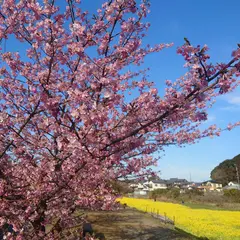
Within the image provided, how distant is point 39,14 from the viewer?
15.5 ft

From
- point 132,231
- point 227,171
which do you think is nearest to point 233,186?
point 227,171

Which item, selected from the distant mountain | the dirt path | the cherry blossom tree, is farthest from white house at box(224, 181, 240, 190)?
the cherry blossom tree

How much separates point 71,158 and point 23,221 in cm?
175

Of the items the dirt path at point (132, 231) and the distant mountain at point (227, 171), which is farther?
the distant mountain at point (227, 171)

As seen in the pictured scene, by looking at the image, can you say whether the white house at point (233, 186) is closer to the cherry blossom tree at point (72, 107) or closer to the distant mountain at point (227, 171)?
the distant mountain at point (227, 171)

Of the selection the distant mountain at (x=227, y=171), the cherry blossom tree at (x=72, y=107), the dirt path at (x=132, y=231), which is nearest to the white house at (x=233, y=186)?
the distant mountain at (x=227, y=171)

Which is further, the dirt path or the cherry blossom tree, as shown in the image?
the dirt path

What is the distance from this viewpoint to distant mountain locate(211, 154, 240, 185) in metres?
82.3

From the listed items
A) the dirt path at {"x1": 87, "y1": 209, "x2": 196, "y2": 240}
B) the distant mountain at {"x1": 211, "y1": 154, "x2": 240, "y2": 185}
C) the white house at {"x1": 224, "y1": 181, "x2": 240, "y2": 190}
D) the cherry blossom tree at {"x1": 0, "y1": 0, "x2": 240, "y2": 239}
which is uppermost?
the distant mountain at {"x1": 211, "y1": 154, "x2": 240, "y2": 185}

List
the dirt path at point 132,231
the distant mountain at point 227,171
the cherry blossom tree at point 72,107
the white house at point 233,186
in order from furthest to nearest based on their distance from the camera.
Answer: the distant mountain at point 227,171
the white house at point 233,186
the dirt path at point 132,231
the cherry blossom tree at point 72,107

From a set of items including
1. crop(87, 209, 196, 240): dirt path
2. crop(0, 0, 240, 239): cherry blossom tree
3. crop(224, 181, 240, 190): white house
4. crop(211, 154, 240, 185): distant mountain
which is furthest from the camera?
crop(211, 154, 240, 185): distant mountain

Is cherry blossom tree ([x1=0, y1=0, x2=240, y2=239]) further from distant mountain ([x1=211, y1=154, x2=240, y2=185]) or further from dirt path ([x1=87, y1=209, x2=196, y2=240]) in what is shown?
distant mountain ([x1=211, y1=154, x2=240, y2=185])

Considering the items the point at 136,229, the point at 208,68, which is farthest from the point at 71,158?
the point at 136,229

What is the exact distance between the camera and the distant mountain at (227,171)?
82.3 meters
